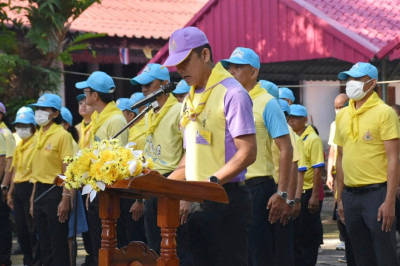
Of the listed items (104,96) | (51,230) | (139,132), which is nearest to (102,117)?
(104,96)

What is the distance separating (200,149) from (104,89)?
12.6 feet

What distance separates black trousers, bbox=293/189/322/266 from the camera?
10849mm

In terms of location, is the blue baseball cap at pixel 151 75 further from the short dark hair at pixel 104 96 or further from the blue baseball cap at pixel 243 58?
the blue baseball cap at pixel 243 58

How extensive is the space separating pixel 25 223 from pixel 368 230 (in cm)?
500

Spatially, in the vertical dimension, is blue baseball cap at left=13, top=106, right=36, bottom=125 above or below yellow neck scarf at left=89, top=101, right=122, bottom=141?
above

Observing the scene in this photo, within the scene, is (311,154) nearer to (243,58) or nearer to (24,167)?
(24,167)

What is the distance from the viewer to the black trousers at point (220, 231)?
5324mm

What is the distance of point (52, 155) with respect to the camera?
33.3ft

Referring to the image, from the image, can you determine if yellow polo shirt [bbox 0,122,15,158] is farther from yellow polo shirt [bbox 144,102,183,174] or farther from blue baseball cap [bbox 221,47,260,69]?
blue baseball cap [bbox 221,47,260,69]

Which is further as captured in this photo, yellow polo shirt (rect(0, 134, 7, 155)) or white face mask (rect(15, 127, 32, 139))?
white face mask (rect(15, 127, 32, 139))

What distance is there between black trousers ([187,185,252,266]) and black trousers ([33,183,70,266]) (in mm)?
4705

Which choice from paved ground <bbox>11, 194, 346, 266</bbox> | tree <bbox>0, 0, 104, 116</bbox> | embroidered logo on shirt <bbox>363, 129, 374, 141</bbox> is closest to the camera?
embroidered logo on shirt <bbox>363, 129, 374, 141</bbox>

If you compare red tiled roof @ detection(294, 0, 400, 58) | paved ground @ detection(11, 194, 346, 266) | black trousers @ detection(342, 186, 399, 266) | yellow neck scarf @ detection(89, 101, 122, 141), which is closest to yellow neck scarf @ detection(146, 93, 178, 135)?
yellow neck scarf @ detection(89, 101, 122, 141)

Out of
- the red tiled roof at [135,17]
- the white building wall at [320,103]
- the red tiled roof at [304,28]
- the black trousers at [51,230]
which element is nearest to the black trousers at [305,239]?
the black trousers at [51,230]
